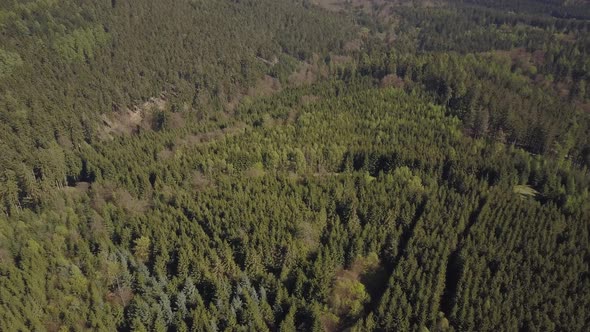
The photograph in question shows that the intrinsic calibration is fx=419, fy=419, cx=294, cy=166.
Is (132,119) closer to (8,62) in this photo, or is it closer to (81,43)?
(81,43)

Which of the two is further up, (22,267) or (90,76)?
(90,76)

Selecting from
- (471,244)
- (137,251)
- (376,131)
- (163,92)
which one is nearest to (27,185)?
(137,251)

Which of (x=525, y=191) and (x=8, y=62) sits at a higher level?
(x=8, y=62)

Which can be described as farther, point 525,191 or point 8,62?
point 8,62

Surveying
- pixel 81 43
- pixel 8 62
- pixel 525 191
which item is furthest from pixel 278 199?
pixel 81 43

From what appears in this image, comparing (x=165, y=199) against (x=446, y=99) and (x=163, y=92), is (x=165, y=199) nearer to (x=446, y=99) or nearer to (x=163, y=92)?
(x=163, y=92)

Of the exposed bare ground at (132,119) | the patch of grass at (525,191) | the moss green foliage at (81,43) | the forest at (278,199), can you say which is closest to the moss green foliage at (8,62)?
the forest at (278,199)

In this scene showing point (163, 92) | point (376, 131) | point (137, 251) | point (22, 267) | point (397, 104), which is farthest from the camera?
point (163, 92)

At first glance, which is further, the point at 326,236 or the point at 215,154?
the point at 215,154
